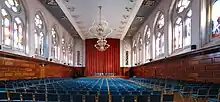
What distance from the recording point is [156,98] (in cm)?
601

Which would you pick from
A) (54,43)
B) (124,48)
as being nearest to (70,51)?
(124,48)

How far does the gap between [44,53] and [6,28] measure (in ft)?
25.0

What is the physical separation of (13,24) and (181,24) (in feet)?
36.0

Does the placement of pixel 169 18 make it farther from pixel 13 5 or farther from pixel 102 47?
pixel 13 5

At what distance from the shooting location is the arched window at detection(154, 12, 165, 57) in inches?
744

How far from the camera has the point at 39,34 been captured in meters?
19.6

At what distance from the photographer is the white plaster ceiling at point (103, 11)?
1830 cm

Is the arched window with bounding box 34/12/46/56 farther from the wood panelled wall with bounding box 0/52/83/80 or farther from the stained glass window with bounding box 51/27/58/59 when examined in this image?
the stained glass window with bounding box 51/27/58/59

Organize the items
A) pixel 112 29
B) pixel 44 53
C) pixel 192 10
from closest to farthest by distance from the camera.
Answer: pixel 192 10, pixel 44 53, pixel 112 29

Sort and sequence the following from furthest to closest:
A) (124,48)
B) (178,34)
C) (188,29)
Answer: (124,48) → (178,34) → (188,29)

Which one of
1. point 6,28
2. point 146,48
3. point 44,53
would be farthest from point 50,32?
point 146,48

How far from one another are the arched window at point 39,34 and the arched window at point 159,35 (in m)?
10.3

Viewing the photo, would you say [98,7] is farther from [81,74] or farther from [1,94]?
[81,74]

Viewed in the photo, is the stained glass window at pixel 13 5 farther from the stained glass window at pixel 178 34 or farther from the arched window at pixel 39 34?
the stained glass window at pixel 178 34
